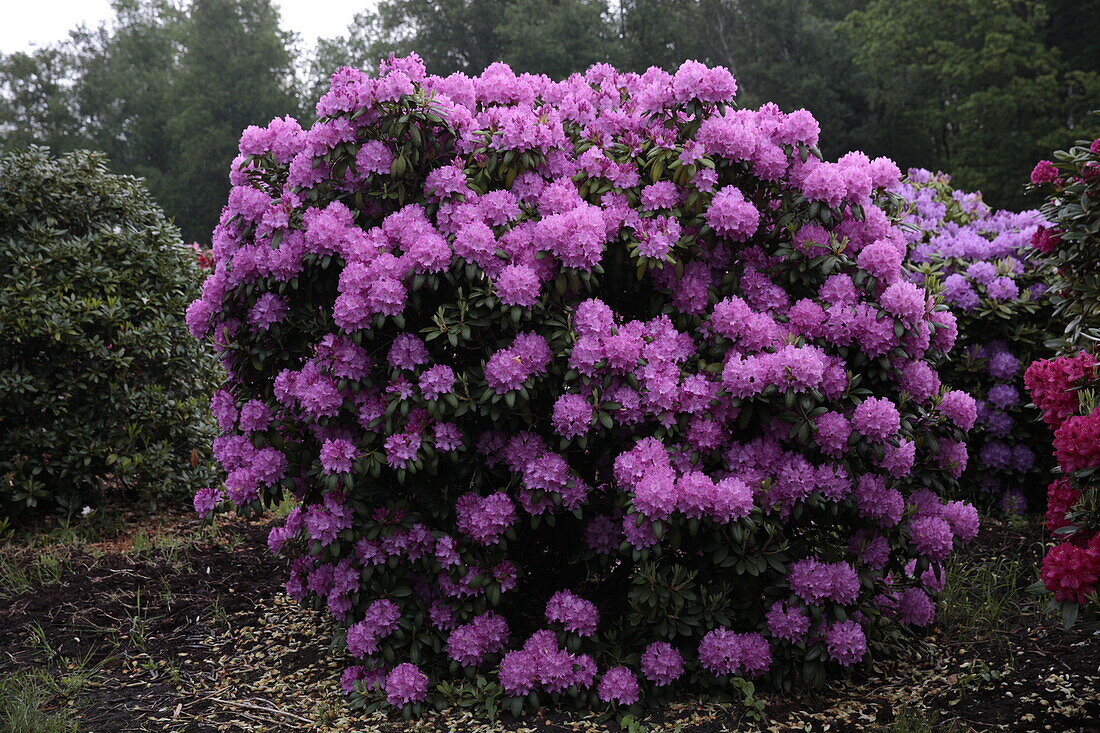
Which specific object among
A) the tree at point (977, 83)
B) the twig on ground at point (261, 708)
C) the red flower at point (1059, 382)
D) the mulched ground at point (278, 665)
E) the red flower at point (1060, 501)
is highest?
the tree at point (977, 83)

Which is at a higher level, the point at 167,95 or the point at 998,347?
the point at 167,95

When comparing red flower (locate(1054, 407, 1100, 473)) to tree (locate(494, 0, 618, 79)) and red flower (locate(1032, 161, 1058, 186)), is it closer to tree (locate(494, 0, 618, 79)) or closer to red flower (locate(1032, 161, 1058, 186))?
red flower (locate(1032, 161, 1058, 186))

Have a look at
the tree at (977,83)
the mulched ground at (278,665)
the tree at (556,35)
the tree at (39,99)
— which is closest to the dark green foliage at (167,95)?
the tree at (39,99)

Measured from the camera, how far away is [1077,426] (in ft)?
7.89

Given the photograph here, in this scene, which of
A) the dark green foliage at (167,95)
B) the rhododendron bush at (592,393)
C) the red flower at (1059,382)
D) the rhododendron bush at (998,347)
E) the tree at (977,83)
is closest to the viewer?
the red flower at (1059,382)

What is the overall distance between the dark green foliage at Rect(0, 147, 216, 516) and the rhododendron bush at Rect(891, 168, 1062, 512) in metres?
4.71

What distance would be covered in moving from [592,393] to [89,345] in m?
3.81

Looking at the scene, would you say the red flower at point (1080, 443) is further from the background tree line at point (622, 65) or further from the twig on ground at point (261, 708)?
the background tree line at point (622, 65)

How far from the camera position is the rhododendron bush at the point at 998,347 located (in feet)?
16.2

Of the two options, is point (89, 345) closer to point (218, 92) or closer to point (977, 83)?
point (977, 83)

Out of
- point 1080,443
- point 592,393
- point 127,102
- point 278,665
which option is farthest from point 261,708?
point 127,102

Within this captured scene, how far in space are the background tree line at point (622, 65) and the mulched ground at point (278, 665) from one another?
729 inches

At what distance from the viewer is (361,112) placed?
3.20m

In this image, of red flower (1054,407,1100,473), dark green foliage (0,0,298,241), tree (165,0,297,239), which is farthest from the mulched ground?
dark green foliage (0,0,298,241)
